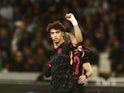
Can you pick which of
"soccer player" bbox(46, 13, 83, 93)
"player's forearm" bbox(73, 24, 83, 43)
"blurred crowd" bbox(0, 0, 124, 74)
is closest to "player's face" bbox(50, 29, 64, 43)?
"soccer player" bbox(46, 13, 83, 93)

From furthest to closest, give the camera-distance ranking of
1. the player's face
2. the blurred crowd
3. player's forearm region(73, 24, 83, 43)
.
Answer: the blurred crowd, the player's face, player's forearm region(73, 24, 83, 43)

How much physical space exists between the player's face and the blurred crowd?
245 inches

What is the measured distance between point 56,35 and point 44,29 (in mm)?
7793

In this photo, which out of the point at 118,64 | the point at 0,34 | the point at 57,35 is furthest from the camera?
the point at 0,34

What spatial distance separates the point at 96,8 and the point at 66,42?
8.13 m

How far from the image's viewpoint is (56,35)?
17.7 feet

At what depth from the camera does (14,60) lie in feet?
40.4

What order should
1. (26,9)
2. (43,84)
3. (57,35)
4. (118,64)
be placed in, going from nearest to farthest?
(57,35)
(43,84)
(118,64)
(26,9)

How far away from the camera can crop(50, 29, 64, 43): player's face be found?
213 inches

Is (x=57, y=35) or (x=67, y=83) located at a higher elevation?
(x=57, y=35)

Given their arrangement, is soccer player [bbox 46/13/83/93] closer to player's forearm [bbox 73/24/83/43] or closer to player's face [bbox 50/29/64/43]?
player's face [bbox 50/29/64/43]

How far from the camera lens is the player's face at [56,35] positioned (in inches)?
213

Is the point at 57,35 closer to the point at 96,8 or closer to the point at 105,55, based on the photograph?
the point at 105,55

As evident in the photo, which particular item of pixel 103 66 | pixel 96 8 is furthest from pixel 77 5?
pixel 103 66
